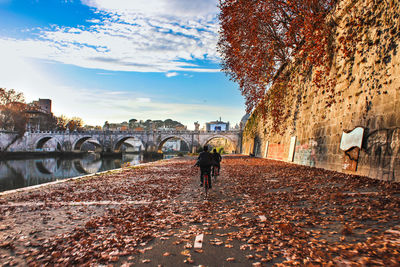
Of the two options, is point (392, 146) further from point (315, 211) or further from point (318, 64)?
point (318, 64)

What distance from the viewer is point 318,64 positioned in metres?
13.6

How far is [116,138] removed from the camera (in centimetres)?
8038

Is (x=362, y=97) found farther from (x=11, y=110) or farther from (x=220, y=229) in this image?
(x=11, y=110)

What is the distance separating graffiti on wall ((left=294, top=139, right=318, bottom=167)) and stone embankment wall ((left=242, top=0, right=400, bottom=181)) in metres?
0.06

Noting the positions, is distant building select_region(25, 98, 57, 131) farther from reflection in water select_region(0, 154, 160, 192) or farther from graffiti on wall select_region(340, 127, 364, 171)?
graffiti on wall select_region(340, 127, 364, 171)

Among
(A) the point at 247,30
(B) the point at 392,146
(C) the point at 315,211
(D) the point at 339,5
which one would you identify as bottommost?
(C) the point at 315,211

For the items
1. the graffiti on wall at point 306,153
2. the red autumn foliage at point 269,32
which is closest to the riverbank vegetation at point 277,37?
the red autumn foliage at point 269,32

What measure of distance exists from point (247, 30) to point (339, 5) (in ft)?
23.8

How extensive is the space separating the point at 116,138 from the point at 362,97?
7909 cm

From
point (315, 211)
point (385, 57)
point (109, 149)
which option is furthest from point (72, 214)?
point (109, 149)

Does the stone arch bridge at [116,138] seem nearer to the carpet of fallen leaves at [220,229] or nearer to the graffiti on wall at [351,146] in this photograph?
the graffiti on wall at [351,146]

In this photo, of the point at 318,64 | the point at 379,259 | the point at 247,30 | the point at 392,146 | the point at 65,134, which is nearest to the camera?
the point at 379,259

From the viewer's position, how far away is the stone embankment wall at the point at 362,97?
7777 millimetres

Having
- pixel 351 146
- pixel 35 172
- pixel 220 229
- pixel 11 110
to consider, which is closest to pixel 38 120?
pixel 11 110
